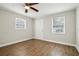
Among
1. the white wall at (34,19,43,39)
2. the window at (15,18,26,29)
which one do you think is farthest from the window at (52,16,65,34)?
the window at (15,18,26,29)

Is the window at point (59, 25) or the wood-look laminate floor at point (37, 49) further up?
the window at point (59, 25)

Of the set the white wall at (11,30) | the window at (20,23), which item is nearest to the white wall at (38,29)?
the white wall at (11,30)

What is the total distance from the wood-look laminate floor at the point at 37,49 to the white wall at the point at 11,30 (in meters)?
0.18

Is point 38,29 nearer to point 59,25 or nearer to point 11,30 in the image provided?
point 59,25

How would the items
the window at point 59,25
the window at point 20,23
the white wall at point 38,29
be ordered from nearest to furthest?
1. the window at point 59,25
2. the window at point 20,23
3. the white wall at point 38,29

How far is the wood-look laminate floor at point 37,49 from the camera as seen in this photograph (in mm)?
1674

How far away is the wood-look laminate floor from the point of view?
1674 millimetres

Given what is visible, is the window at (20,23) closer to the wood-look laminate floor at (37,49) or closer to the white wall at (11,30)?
the white wall at (11,30)

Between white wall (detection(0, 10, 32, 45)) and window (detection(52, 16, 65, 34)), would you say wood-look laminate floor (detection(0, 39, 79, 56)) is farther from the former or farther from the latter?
window (detection(52, 16, 65, 34))

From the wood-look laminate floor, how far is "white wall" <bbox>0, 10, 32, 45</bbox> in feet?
0.59

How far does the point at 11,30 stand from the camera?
1911 millimetres

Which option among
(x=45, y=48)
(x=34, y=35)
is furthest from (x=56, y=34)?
(x=45, y=48)

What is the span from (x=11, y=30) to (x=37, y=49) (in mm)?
991


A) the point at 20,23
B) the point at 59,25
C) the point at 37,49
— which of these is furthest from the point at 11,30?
the point at 59,25
